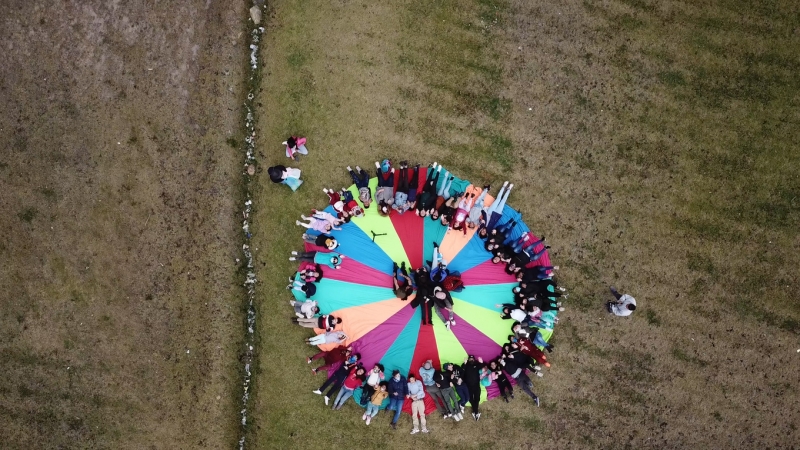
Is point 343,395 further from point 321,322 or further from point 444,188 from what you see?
point 444,188

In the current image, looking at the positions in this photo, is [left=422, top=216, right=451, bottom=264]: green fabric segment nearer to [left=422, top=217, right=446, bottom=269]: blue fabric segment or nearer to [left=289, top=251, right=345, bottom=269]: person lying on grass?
[left=422, top=217, right=446, bottom=269]: blue fabric segment

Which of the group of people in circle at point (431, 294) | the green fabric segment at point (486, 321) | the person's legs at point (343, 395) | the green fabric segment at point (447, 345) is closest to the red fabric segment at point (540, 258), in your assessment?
the group of people in circle at point (431, 294)

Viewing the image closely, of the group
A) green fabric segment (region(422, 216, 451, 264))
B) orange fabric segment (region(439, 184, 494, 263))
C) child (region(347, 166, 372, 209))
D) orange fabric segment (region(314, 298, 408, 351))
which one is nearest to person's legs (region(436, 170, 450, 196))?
green fabric segment (region(422, 216, 451, 264))

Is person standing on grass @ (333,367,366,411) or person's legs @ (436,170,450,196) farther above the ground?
person's legs @ (436,170,450,196)

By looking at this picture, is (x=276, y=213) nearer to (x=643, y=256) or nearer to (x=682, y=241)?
(x=643, y=256)

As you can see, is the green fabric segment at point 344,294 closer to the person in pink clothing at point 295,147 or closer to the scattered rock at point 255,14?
the person in pink clothing at point 295,147

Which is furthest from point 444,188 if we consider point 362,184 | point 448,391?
point 448,391
